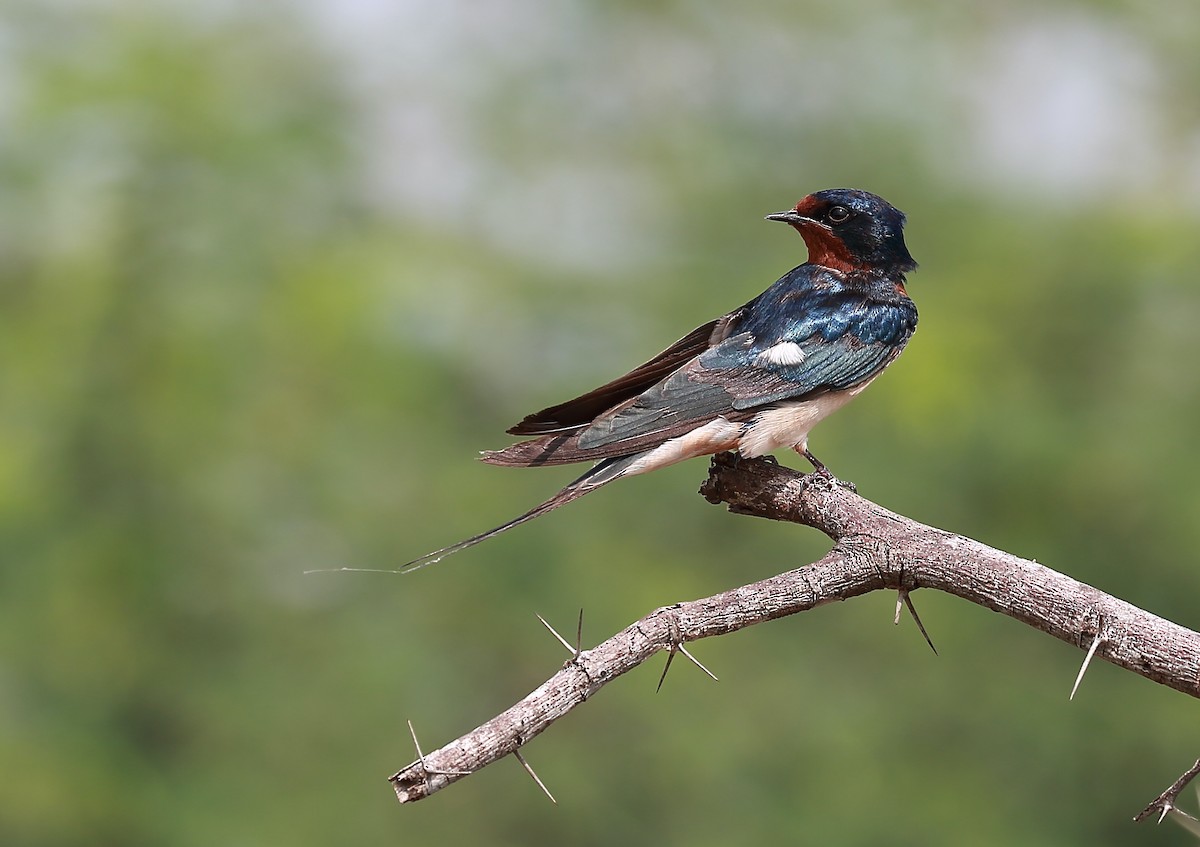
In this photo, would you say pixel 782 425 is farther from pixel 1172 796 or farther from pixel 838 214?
pixel 1172 796

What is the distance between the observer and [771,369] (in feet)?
15.5

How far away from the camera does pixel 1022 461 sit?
10438 millimetres

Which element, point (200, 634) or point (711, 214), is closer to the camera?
point (200, 634)

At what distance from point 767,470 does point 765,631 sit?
671cm

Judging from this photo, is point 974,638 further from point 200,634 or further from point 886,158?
point 200,634

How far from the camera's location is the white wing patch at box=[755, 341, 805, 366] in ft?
15.6

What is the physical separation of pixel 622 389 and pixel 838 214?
1.09 metres

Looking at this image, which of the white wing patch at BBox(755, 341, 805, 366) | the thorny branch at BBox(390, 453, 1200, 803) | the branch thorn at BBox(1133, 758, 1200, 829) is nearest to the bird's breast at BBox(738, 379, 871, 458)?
the white wing patch at BBox(755, 341, 805, 366)

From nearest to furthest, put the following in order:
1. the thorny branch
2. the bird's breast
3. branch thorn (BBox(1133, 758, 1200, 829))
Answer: the thorny branch, branch thorn (BBox(1133, 758, 1200, 829)), the bird's breast

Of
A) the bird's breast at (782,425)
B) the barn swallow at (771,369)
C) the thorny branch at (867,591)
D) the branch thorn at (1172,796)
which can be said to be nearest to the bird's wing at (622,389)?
the barn swallow at (771,369)

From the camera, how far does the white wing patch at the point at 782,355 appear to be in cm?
475

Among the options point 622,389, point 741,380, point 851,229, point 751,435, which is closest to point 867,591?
point 751,435

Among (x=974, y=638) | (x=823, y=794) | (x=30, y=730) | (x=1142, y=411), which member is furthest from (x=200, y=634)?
(x=1142, y=411)

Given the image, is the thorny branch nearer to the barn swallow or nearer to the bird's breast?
the barn swallow
